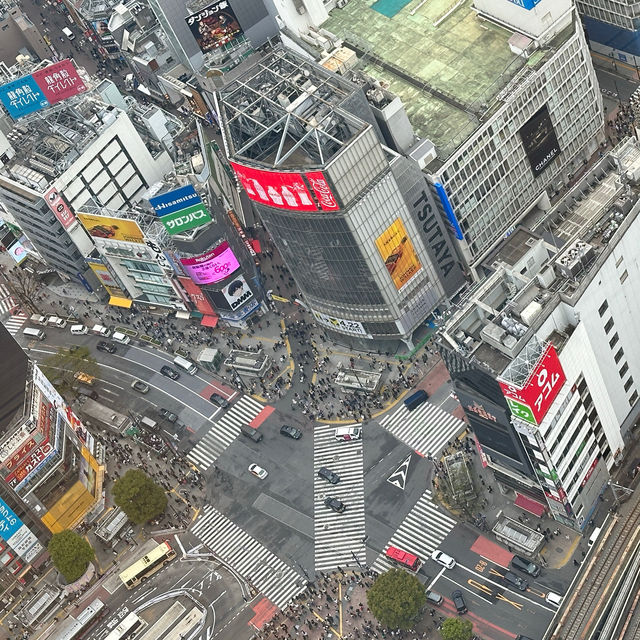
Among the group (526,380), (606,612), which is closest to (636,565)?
(606,612)

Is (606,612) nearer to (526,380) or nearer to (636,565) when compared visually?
(636,565)

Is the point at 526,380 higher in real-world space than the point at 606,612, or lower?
higher

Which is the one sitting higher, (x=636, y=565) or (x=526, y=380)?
(x=526, y=380)
